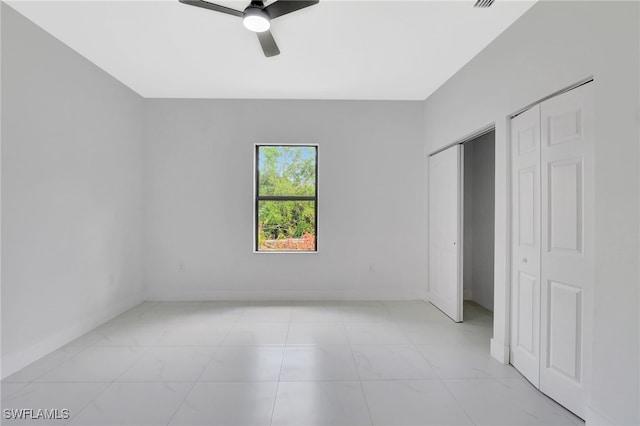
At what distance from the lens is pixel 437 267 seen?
3.81 meters

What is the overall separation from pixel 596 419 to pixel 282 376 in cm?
190

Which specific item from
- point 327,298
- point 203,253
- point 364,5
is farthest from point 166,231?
point 364,5

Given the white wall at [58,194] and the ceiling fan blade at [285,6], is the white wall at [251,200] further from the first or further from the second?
the ceiling fan blade at [285,6]

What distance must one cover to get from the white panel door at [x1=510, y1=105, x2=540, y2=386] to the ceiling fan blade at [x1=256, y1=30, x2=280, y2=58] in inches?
81.5

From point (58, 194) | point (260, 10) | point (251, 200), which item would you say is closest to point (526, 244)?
point (260, 10)

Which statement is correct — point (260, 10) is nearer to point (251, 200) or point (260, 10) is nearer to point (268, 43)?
point (268, 43)

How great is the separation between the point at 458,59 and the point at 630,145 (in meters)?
1.90

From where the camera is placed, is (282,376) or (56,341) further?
(56,341)

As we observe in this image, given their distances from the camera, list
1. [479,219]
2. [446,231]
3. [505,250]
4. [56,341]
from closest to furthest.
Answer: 1. [505,250]
2. [56,341]
3. [446,231]
4. [479,219]

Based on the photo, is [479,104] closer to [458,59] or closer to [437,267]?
[458,59]

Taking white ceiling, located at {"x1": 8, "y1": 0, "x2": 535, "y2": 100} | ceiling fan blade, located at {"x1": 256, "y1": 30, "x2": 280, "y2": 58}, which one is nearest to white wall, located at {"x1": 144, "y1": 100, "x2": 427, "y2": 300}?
white ceiling, located at {"x1": 8, "y1": 0, "x2": 535, "y2": 100}

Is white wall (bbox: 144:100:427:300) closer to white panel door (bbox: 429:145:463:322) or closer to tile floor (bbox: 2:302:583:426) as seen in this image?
white panel door (bbox: 429:145:463:322)

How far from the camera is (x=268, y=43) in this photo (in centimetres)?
243

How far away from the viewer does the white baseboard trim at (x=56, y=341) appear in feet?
7.29
